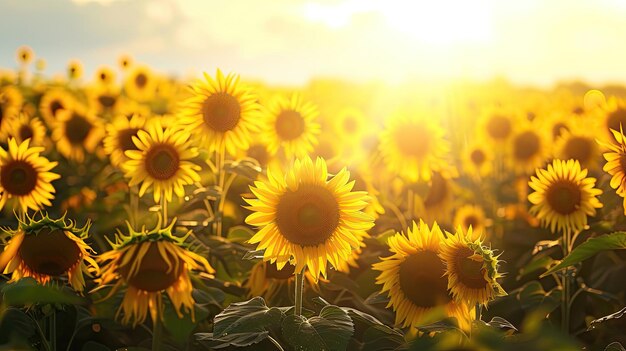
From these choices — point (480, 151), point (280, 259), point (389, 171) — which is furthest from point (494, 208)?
point (280, 259)

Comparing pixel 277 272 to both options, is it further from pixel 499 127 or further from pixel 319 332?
pixel 499 127

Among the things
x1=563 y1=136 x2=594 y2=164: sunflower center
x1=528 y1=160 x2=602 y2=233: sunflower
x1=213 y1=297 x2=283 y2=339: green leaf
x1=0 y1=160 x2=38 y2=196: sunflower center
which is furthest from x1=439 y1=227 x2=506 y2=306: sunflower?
x1=563 y1=136 x2=594 y2=164: sunflower center

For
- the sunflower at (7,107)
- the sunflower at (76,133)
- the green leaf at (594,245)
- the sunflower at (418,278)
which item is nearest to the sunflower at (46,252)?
the sunflower at (418,278)

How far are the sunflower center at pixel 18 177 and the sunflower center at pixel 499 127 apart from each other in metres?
6.53

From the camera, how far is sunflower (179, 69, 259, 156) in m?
4.54

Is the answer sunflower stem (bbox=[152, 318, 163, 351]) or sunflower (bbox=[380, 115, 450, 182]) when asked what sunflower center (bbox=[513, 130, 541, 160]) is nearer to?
sunflower (bbox=[380, 115, 450, 182])

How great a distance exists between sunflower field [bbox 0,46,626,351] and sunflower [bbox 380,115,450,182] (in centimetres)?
2

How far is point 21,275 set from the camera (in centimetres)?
299

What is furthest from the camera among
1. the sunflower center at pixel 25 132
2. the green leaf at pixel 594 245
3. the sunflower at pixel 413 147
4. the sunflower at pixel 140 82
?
the sunflower at pixel 140 82

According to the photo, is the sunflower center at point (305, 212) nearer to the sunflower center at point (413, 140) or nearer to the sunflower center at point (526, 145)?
the sunflower center at point (413, 140)

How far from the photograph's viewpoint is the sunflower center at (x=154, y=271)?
2684 mm

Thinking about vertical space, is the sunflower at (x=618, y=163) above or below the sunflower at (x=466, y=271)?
above

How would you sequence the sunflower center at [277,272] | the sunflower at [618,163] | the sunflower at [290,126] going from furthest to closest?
the sunflower at [290,126] < the sunflower center at [277,272] < the sunflower at [618,163]

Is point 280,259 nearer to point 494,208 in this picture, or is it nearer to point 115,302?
point 115,302
